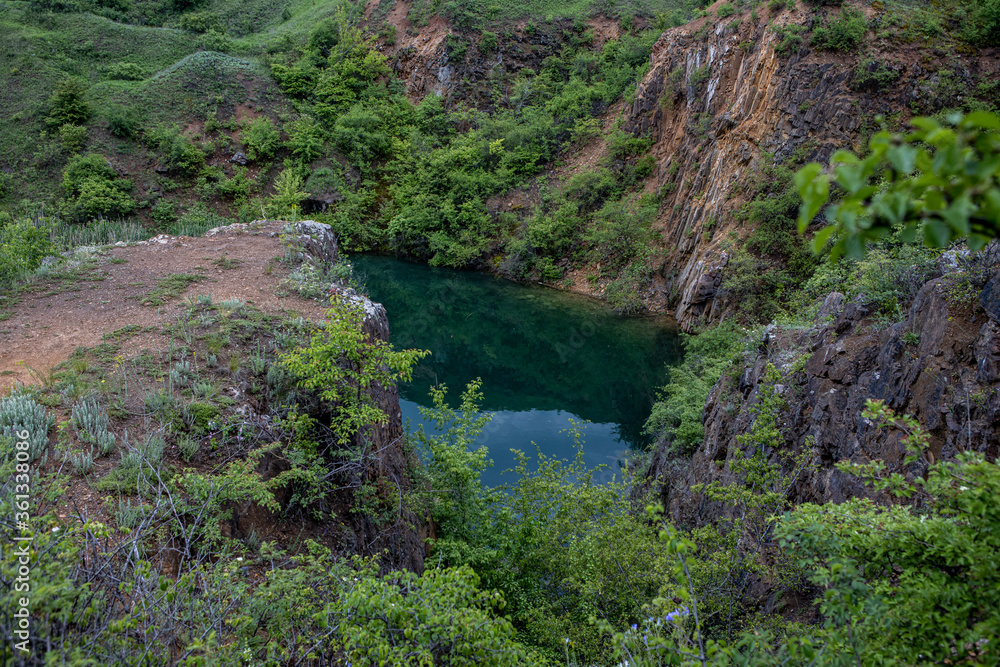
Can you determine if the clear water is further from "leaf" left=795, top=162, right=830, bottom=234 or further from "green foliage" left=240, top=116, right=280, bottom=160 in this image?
"leaf" left=795, top=162, right=830, bottom=234

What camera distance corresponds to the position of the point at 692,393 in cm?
1244

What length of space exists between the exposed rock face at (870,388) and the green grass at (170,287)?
406 inches

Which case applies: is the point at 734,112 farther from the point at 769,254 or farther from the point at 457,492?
the point at 457,492

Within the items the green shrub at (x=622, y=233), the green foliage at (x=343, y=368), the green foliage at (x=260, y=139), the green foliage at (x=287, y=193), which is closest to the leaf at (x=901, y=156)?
the green foliage at (x=343, y=368)

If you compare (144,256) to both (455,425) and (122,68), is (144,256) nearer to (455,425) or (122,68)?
(455,425)

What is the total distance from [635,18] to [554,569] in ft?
133

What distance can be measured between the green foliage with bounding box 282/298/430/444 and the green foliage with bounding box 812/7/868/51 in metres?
22.1

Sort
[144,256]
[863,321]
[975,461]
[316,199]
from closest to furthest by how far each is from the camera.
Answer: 1. [975,461]
2. [863,321]
3. [144,256]
4. [316,199]

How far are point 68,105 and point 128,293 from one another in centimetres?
2719

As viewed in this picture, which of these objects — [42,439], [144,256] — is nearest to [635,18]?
[144,256]


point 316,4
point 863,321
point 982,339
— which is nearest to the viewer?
point 982,339

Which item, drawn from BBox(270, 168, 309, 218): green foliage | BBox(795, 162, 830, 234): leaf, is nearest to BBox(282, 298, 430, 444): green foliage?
BBox(795, 162, 830, 234): leaf

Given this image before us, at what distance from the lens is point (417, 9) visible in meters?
38.2

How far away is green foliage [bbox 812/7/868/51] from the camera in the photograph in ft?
64.1
